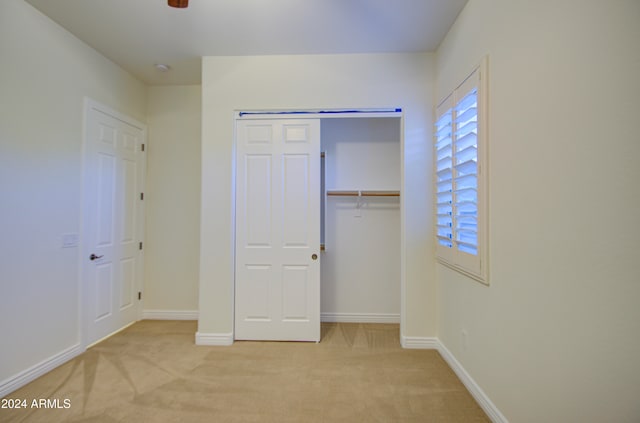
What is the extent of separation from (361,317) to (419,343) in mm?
861

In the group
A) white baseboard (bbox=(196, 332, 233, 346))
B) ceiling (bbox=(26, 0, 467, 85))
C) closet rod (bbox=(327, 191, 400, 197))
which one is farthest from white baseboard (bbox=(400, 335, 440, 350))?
ceiling (bbox=(26, 0, 467, 85))

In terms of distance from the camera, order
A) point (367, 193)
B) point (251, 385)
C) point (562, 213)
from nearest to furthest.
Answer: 1. point (562, 213)
2. point (251, 385)
3. point (367, 193)

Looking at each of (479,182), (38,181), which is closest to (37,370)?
(38,181)

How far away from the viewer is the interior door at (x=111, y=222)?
286 centimetres

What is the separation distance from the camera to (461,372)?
7.50 feet

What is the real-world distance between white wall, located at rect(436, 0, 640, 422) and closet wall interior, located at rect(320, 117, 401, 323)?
5.23 feet

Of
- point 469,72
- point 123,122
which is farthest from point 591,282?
point 123,122

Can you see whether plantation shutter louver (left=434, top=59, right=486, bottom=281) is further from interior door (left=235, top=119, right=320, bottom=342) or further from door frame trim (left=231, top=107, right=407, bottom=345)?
interior door (left=235, top=119, right=320, bottom=342)

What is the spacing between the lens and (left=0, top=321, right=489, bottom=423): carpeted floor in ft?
6.31

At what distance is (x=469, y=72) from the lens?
219cm

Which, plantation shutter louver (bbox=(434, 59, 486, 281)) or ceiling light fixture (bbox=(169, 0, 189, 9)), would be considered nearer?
ceiling light fixture (bbox=(169, 0, 189, 9))

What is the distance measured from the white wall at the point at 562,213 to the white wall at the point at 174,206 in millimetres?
3208

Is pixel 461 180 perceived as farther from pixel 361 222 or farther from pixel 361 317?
pixel 361 317

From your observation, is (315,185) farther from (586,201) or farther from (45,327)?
(45,327)
